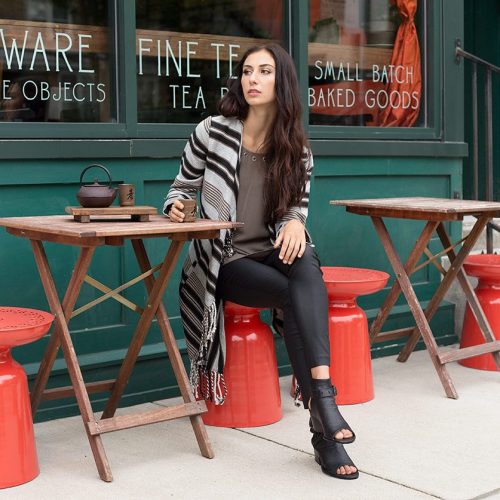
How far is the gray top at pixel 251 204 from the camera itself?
3.80 metres

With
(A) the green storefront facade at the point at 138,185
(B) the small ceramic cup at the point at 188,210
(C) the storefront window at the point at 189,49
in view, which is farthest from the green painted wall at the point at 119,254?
(B) the small ceramic cup at the point at 188,210

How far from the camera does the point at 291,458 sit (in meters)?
3.42

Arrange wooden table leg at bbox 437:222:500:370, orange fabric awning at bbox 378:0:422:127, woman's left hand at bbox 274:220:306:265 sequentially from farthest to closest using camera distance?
orange fabric awning at bbox 378:0:422:127 < wooden table leg at bbox 437:222:500:370 < woman's left hand at bbox 274:220:306:265

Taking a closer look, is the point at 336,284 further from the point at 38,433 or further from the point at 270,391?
the point at 38,433

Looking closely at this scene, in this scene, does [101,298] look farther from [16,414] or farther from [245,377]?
A: [245,377]

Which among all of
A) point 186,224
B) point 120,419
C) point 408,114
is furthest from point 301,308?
point 408,114

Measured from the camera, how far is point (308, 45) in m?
4.88

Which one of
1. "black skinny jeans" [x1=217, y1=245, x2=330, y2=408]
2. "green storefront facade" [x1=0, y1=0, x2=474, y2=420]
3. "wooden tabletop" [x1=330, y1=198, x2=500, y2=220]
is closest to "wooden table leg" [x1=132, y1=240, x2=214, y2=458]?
"black skinny jeans" [x1=217, y1=245, x2=330, y2=408]

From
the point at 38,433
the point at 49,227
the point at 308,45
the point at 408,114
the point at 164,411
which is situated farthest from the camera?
the point at 408,114

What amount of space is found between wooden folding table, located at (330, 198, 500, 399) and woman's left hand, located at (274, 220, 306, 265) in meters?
0.77

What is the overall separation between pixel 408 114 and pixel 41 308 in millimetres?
2508

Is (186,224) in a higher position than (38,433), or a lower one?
higher

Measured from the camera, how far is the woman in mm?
3643

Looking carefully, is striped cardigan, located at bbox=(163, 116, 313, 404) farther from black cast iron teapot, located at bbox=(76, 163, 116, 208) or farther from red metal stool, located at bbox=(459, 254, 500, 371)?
red metal stool, located at bbox=(459, 254, 500, 371)
